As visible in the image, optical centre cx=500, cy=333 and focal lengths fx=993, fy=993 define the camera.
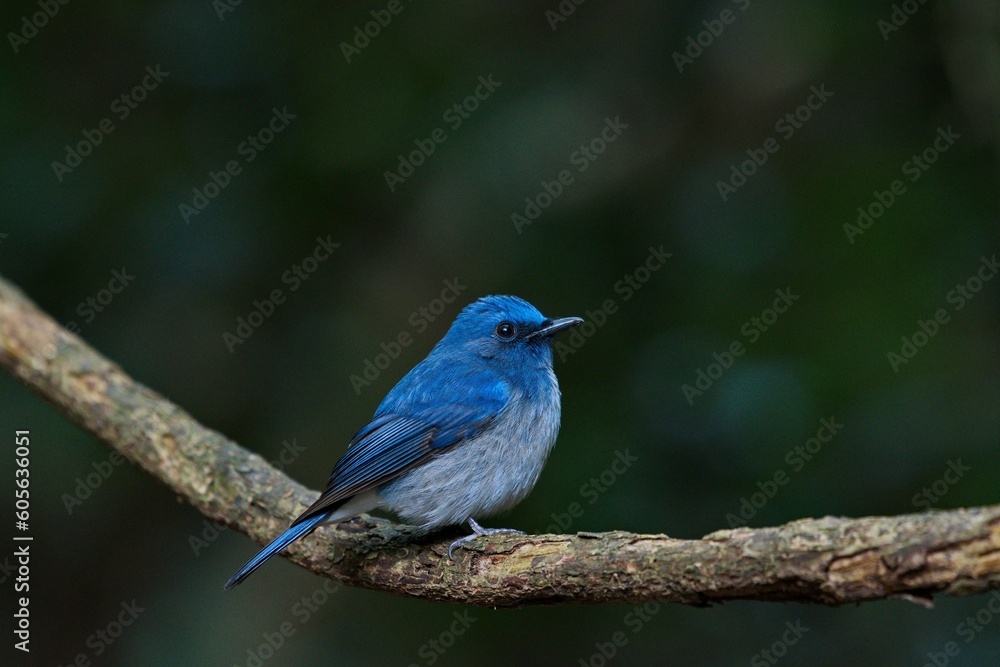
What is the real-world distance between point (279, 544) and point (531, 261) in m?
2.26

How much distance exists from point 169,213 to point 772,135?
336 cm

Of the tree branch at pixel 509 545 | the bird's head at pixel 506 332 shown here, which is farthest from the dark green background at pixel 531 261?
the tree branch at pixel 509 545

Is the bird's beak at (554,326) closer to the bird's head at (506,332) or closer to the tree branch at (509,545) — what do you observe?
the bird's head at (506,332)

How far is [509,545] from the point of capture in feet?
11.3

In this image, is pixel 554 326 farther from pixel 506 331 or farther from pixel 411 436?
pixel 411 436

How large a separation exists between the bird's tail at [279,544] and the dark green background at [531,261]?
1.41 metres

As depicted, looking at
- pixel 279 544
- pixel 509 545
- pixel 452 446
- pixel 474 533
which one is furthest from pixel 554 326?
pixel 279 544

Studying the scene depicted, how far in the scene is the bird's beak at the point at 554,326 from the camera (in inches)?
182

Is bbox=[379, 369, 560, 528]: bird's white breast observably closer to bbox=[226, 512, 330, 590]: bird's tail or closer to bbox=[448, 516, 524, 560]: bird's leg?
bbox=[448, 516, 524, 560]: bird's leg

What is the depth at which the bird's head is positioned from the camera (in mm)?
4688

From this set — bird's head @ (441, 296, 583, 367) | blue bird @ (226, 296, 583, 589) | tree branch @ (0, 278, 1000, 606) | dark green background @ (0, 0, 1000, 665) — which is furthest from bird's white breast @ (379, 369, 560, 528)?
dark green background @ (0, 0, 1000, 665)

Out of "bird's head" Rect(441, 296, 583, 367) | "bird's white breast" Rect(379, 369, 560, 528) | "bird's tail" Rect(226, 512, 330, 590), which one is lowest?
"bird's tail" Rect(226, 512, 330, 590)

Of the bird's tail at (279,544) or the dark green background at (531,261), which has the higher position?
the dark green background at (531,261)

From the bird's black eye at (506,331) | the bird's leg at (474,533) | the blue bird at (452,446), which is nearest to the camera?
the bird's leg at (474,533)
